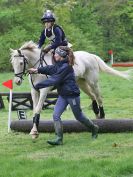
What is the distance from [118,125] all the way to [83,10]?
41.1 meters

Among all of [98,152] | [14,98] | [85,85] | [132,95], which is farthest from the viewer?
[132,95]

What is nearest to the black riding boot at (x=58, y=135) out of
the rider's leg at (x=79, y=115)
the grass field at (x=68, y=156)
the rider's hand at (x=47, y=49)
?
the grass field at (x=68, y=156)

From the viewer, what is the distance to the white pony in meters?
11.6

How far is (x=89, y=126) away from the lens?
10867mm

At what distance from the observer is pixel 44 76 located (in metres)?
11.8

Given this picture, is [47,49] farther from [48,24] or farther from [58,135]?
[58,135]

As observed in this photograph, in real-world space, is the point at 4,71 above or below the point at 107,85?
below

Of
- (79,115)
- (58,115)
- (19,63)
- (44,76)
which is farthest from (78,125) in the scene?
(19,63)

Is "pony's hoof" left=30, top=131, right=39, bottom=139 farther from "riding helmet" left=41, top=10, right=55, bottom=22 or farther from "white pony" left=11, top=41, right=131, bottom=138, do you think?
"riding helmet" left=41, top=10, right=55, bottom=22

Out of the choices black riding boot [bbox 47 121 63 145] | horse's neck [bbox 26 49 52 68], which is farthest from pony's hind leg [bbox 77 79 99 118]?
black riding boot [bbox 47 121 63 145]

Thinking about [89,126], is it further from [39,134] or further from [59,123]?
[39,134]

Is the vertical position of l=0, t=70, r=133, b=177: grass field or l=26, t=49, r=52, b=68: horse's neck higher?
l=26, t=49, r=52, b=68: horse's neck

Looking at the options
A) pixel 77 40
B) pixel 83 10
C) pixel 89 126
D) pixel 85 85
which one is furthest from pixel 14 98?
pixel 83 10

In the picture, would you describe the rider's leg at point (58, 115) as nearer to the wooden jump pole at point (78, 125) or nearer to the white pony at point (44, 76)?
the white pony at point (44, 76)
